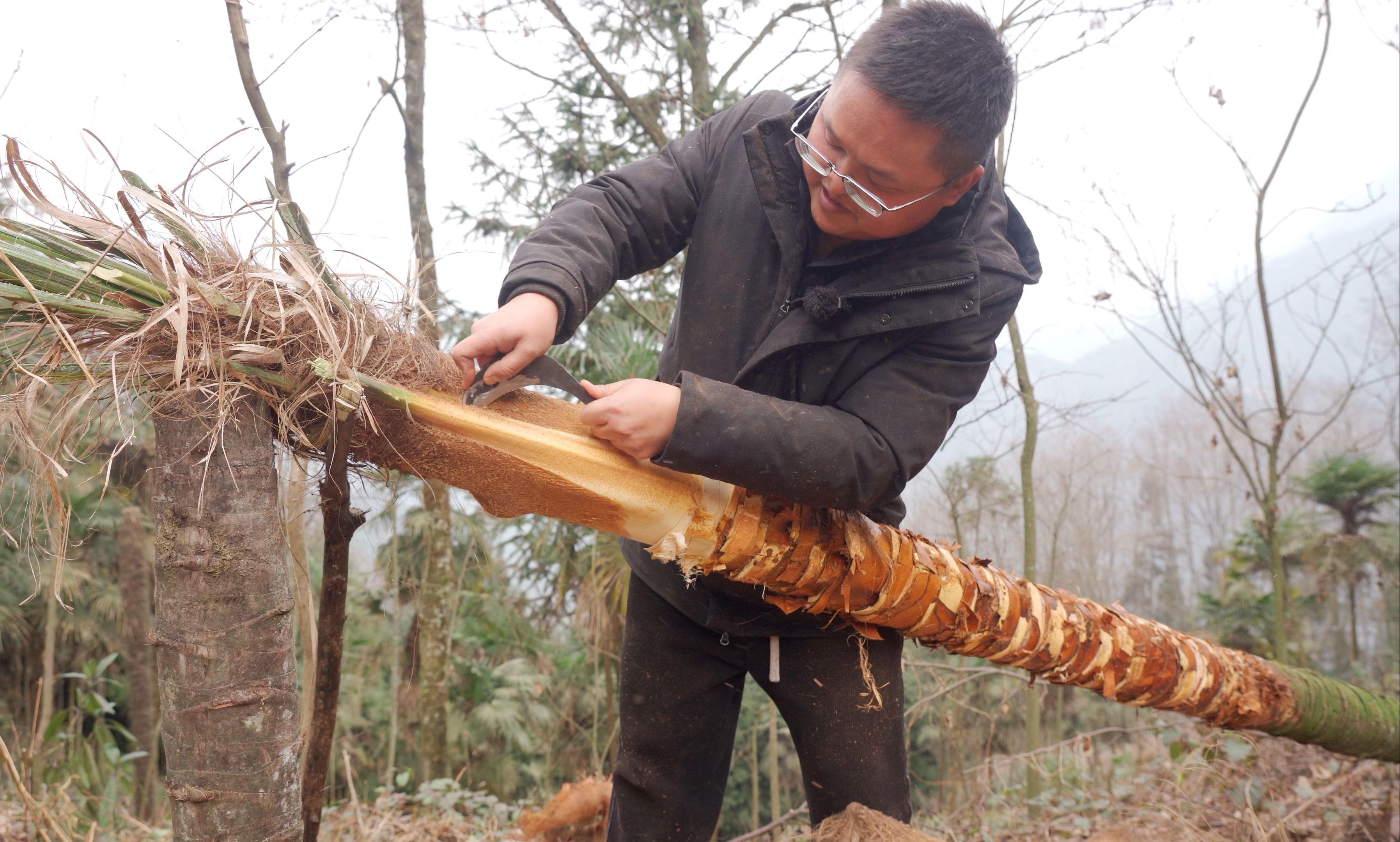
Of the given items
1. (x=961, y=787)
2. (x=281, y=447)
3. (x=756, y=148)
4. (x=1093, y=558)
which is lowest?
(x=961, y=787)

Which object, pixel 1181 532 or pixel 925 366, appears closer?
pixel 925 366

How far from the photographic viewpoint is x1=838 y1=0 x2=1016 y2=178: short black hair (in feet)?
4.83

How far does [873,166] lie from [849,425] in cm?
50

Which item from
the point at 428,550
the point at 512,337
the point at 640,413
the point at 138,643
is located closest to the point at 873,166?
Answer: the point at 640,413

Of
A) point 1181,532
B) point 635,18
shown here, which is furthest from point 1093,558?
point 635,18

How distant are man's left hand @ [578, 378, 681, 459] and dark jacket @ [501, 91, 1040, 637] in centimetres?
3

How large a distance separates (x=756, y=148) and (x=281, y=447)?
45.7 inches

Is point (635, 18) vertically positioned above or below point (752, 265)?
above

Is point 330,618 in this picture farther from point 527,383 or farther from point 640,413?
point 640,413

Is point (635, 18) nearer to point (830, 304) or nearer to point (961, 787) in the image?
point (830, 304)

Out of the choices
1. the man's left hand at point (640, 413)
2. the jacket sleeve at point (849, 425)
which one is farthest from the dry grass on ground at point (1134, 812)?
the man's left hand at point (640, 413)

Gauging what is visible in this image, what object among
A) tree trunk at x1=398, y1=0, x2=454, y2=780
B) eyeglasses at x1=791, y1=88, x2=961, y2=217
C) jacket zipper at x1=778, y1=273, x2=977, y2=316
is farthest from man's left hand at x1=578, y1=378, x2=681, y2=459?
tree trunk at x1=398, y1=0, x2=454, y2=780

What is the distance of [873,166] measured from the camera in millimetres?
1541

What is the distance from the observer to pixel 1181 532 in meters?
16.0
